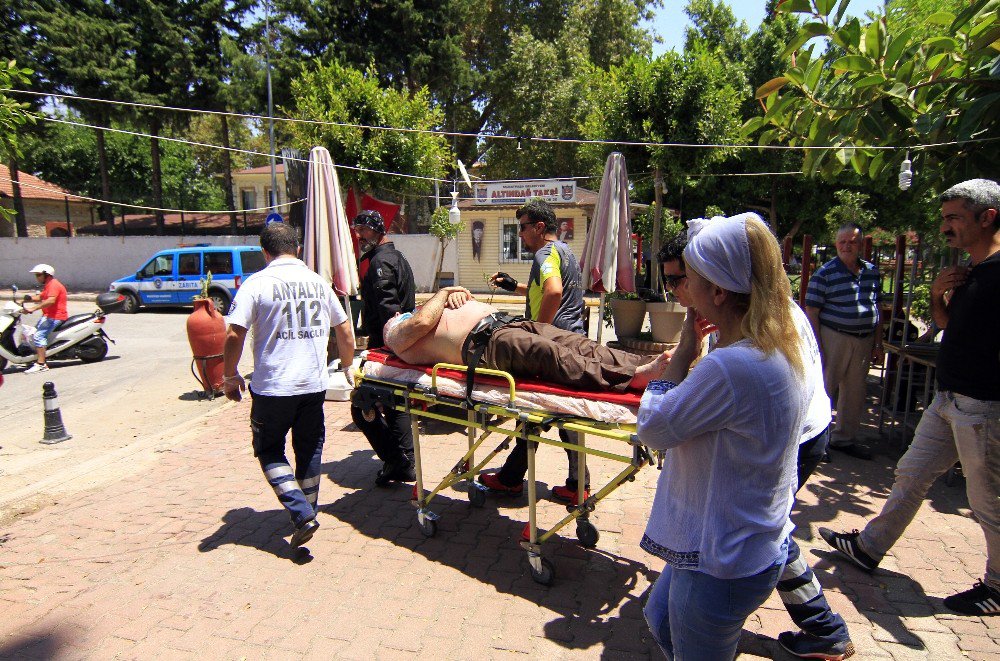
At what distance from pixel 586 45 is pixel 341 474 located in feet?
83.9

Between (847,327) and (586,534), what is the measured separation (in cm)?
320

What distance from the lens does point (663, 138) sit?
9.02m

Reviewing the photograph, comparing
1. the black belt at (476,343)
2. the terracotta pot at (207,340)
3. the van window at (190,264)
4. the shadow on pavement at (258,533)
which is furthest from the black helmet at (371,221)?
the van window at (190,264)

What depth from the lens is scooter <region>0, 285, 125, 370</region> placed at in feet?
31.1

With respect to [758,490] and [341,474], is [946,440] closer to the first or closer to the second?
[758,490]

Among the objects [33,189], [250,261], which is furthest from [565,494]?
[33,189]

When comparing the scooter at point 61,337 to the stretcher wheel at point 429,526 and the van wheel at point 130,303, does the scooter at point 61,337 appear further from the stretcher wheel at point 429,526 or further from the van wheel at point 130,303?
the stretcher wheel at point 429,526

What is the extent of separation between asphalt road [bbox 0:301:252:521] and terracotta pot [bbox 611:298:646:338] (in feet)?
17.1

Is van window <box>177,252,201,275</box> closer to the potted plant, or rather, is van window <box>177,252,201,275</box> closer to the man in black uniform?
the potted plant

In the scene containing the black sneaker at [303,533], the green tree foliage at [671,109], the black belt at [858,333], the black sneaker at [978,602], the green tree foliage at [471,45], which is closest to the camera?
the black sneaker at [978,602]

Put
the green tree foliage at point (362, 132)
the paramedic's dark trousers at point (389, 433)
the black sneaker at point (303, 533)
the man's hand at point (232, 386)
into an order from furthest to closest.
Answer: the green tree foliage at point (362, 132), the paramedic's dark trousers at point (389, 433), the man's hand at point (232, 386), the black sneaker at point (303, 533)

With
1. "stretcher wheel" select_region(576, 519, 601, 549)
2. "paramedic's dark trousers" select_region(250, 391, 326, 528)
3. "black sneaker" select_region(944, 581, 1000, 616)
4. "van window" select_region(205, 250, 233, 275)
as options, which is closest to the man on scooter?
"van window" select_region(205, 250, 233, 275)

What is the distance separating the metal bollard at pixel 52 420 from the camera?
5.96 m

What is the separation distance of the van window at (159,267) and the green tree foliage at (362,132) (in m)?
5.39
